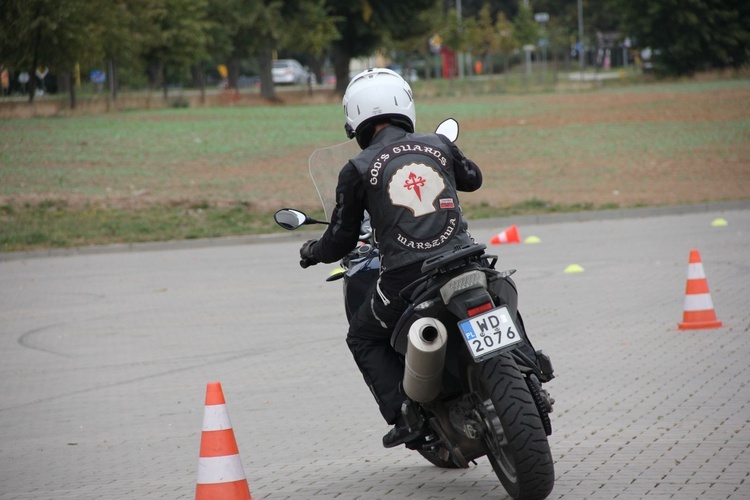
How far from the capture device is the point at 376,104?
16.9 ft

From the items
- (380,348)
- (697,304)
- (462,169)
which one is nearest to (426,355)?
(380,348)

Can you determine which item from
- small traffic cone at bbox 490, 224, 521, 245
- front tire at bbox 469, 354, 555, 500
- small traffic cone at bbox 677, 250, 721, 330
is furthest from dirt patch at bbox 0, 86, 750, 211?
front tire at bbox 469, 354, 555, 500

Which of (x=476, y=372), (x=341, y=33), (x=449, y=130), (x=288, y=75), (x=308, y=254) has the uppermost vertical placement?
(x=341, y=33)

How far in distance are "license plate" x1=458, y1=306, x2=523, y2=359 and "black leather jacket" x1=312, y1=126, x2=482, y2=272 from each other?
1.45ft

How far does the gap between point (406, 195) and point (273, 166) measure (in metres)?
22.1

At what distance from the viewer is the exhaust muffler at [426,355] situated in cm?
463

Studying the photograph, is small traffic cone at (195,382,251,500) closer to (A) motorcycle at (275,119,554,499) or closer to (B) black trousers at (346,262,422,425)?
(B) black trousers at (346,262,422,425)

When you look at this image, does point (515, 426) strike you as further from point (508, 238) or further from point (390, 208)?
point (508, 238)

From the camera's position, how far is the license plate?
14.7 ft

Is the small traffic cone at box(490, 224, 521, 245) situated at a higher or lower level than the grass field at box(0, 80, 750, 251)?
A: lower

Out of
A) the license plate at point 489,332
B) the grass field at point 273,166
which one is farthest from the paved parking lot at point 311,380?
the grass field at point 273,166

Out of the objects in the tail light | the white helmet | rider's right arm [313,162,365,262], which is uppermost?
the white helmet

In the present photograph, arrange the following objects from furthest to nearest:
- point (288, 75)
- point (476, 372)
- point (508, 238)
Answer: point (288, 75) → point (508, 238) → point (476, 372)

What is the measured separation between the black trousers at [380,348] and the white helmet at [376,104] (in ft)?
2.33
